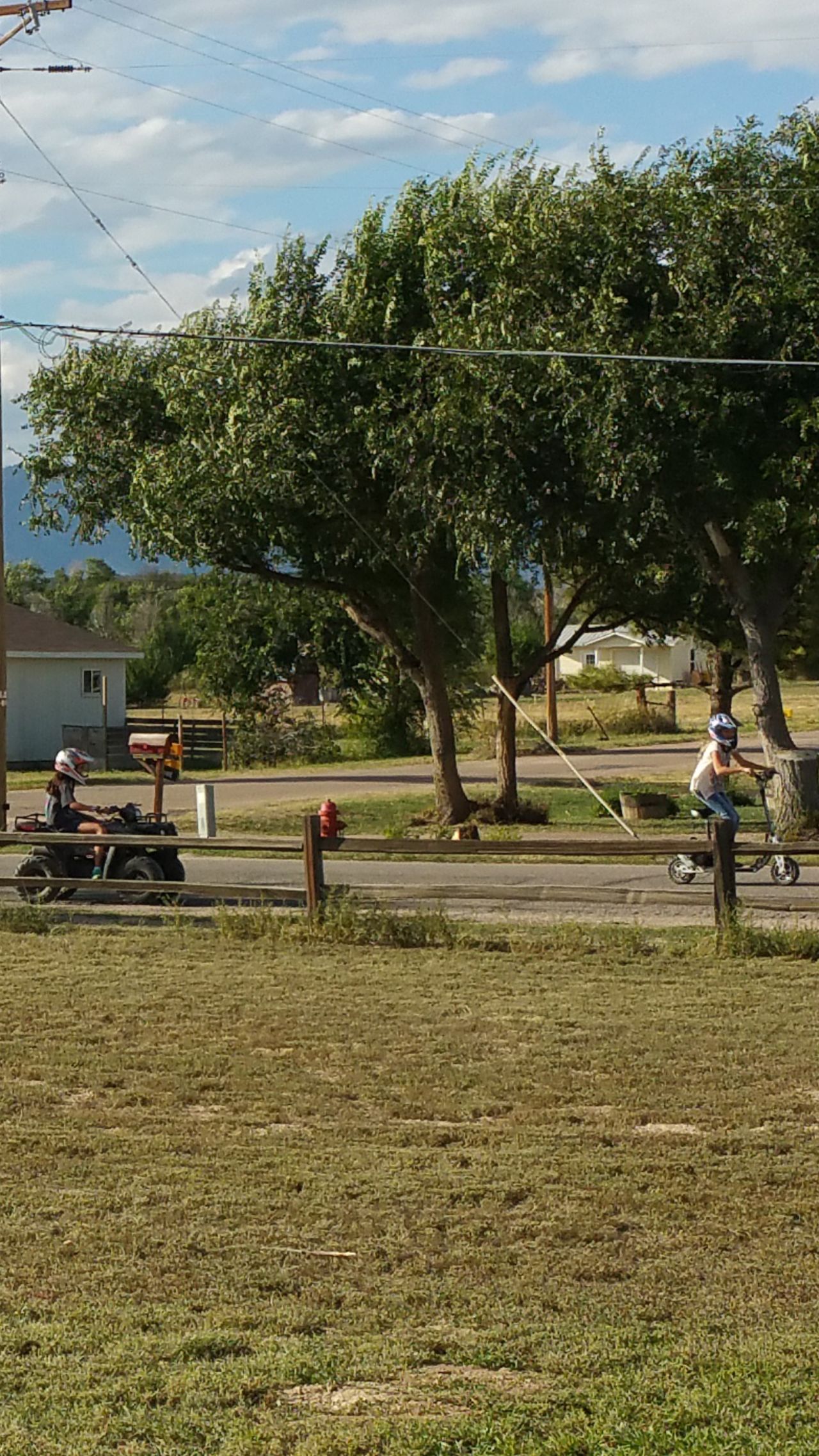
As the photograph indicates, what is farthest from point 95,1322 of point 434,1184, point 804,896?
point 804,896

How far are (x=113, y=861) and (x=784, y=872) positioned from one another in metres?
6.85

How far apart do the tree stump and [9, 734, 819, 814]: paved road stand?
1028 centimetres

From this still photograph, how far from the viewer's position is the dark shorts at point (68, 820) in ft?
56.6

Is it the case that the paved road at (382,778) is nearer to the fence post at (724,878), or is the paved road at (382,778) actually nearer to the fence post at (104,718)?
the fence post at (104,718)

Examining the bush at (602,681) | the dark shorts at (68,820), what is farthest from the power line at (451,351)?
the bush at (602,681)

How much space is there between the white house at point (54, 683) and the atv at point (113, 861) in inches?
1078

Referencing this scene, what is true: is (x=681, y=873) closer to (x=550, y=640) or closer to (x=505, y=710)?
(x=505, y=710)

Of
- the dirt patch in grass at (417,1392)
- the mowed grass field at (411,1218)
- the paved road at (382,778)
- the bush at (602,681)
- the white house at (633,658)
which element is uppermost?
the white house at (633,658)

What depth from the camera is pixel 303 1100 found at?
9266 mm

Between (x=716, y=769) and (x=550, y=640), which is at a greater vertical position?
(x=550, y=640)

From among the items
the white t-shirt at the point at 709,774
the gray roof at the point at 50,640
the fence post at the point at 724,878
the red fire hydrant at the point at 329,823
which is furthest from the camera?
the gray roof at the point at 50,640

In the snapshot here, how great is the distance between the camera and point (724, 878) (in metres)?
13.9

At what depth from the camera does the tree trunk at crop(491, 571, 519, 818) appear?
27344 millimetres

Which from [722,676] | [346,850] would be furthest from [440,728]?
[346,850]
